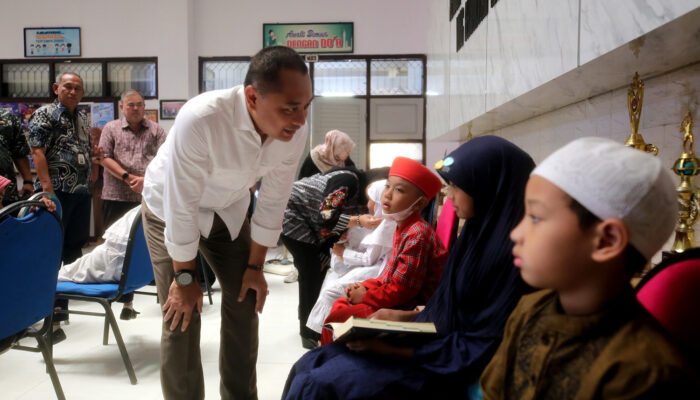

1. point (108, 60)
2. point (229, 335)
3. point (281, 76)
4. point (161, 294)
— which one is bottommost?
point (229, 335)

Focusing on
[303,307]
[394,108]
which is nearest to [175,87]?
[394,108]

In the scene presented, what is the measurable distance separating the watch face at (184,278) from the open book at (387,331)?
0.58m

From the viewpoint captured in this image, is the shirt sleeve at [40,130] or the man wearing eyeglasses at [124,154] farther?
the man wearing eyeglasses at [124,154]

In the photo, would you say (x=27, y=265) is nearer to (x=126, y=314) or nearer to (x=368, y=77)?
(x=126, y=314)

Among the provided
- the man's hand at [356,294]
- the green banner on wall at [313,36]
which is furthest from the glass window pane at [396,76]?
the man's hand at [356,294]

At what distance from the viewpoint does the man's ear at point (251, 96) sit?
1.39 m

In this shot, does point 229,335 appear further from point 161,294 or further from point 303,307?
point 303,307

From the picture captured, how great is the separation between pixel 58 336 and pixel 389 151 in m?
4.76

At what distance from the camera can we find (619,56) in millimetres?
1200

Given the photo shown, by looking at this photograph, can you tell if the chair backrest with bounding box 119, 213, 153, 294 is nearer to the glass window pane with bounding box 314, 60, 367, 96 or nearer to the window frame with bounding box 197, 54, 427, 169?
the window frame with bounding box 197, 54, 427, 169

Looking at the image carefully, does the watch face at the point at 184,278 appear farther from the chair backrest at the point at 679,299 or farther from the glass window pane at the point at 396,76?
the glass window pane at the point at 396,76

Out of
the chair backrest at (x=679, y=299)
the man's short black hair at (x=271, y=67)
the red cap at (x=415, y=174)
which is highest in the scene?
the man's short black hair at (x=271, y=67)

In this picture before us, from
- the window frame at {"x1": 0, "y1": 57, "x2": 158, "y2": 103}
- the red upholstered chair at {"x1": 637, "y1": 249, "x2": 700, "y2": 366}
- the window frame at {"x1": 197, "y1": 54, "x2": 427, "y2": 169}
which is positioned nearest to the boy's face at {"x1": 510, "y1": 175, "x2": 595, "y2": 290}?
the red upholstered chair at {"x1": 637, "y1": 249, "x2": 700, "y2": 366}

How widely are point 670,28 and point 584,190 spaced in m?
0.54
